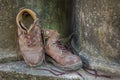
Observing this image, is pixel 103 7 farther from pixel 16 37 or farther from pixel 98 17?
pixel 16 37

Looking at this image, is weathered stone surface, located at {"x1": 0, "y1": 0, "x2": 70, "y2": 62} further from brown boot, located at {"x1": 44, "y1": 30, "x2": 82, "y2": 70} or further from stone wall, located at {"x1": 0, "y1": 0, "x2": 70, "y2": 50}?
brown boot, located at {"x1": 44, "y1": 30, "x2": 82, "y2": 70}

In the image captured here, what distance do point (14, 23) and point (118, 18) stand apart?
0.64m

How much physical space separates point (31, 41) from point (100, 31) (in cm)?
40

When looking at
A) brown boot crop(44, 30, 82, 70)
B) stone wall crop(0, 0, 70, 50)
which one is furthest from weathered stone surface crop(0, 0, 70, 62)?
brown boot crop(44, 30, 82, 70)

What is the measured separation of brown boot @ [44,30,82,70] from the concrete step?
0.14ft

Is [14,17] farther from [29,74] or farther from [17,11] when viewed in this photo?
[29,74]

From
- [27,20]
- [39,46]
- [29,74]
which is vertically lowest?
[29,74]

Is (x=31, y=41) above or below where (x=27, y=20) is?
below

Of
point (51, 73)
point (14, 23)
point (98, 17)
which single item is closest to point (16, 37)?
point (14, 23)

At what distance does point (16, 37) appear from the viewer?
153cm

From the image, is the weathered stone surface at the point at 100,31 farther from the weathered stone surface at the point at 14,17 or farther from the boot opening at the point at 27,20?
the boot opening at the point at 27,20

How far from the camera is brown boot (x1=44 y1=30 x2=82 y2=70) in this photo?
1354mm

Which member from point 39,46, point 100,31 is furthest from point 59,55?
point 100,31

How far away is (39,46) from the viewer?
1420 millimetres
